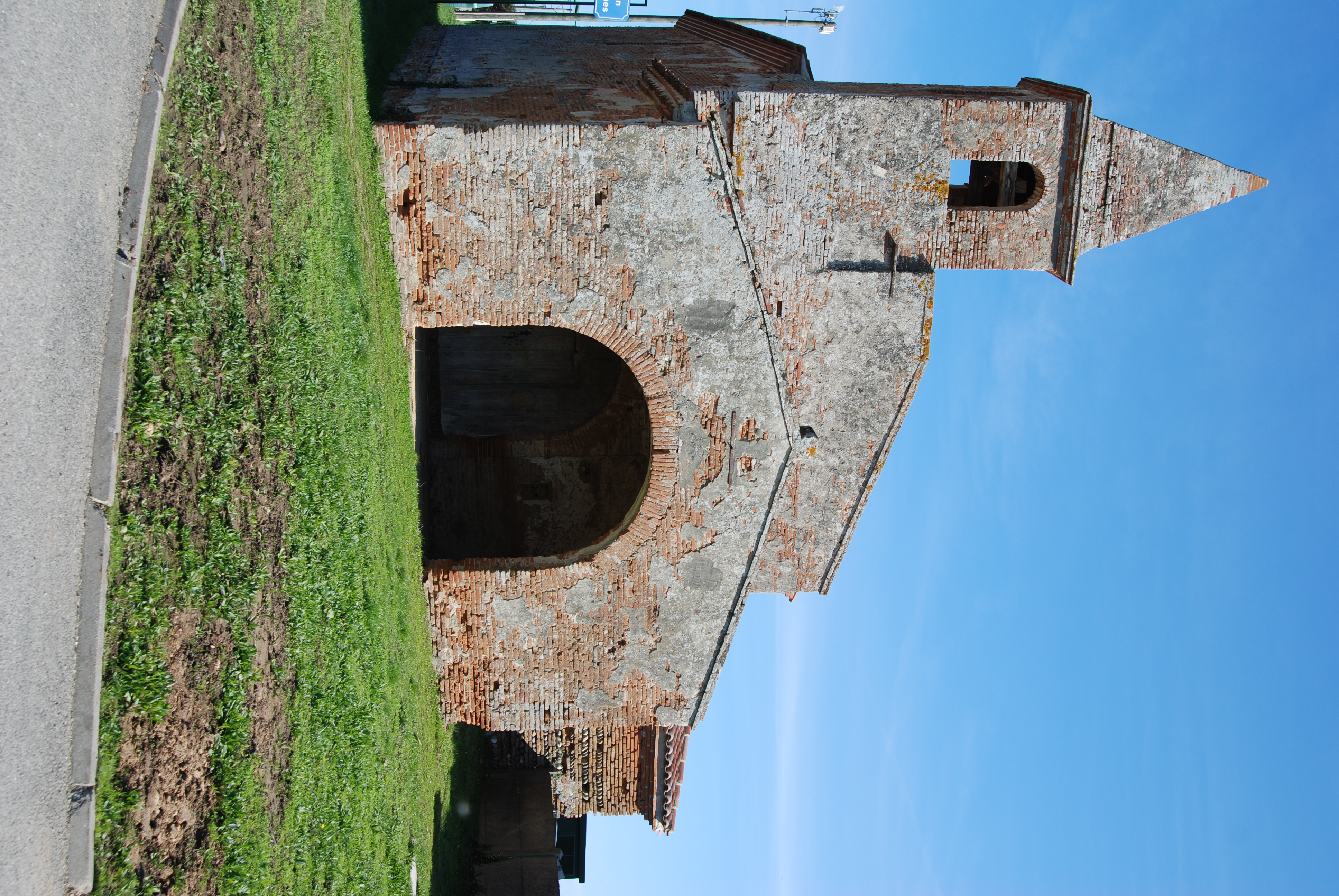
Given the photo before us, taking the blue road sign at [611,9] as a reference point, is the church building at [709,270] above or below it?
below

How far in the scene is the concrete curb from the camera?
4.01 meters

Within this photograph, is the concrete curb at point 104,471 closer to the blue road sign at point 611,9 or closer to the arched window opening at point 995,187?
the arched window opening at point 995,187

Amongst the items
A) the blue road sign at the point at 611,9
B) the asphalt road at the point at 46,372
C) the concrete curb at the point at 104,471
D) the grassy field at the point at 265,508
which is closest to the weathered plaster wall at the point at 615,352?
the grassy field at the point at 265,508

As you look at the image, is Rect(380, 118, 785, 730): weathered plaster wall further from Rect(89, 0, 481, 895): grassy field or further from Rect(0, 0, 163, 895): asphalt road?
Rect(0, 0, 163, 895): asphalt road

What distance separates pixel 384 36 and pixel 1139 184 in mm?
8355

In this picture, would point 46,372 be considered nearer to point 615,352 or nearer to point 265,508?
point 265,508

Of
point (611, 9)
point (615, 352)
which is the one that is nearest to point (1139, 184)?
point (615, 352)

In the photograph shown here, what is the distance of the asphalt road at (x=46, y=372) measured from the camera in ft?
12.6

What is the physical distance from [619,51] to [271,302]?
27.3ft

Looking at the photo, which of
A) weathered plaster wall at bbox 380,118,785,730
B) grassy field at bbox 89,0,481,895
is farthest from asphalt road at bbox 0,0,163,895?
weathered plaster wall at bbox 380,118,785,730

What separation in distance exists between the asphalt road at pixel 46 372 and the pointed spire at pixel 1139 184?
821cm

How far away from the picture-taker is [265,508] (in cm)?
582

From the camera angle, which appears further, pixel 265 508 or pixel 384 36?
pixel 384 36

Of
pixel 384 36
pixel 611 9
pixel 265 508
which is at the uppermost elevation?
pixel 611 9
